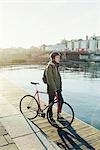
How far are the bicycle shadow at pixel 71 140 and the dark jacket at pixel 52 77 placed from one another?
3.95 feet

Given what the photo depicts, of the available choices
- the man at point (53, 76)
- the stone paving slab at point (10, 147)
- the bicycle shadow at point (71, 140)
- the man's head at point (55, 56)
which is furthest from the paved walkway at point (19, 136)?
the man's head at point (55, 56)

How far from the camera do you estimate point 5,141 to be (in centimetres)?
512

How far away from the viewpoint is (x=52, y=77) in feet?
20.4

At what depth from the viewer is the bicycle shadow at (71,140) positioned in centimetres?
516

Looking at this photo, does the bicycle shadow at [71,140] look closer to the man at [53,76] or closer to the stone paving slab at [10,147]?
the man at [53,76]

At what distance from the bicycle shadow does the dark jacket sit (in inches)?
47.4

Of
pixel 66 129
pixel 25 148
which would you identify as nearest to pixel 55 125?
pixel 66 129

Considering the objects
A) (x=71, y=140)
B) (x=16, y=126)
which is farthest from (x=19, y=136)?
(x=71, y=140)

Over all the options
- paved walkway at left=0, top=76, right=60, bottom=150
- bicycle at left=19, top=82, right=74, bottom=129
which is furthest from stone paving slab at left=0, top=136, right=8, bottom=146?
bicycle at left=19, top=82, right=74, bottom=129

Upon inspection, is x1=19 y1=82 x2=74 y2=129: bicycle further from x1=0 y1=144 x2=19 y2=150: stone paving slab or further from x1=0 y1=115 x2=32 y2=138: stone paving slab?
x1=0 y1=144 x2=19 y2=150: stone paving slab

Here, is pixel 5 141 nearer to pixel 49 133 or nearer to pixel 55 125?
pixel 49 133

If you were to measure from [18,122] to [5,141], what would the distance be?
1.36m

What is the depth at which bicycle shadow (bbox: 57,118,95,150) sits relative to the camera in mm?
5164

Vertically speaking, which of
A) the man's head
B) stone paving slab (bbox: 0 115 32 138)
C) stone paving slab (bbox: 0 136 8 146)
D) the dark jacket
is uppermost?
the man's head
